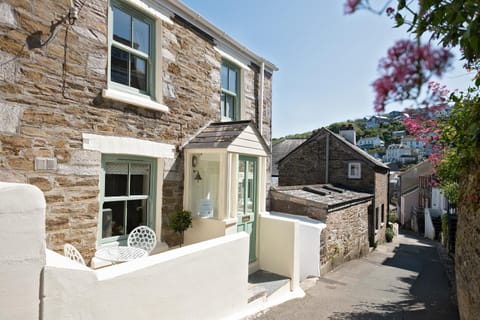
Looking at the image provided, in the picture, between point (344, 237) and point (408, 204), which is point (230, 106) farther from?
point (408, 204)

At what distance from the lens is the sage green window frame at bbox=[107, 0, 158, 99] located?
4.79 metres

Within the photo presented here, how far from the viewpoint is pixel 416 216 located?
29.2 meters

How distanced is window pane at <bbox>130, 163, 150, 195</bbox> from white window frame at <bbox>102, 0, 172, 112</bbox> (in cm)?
111

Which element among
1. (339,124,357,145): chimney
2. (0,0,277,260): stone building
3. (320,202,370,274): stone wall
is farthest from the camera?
(339,124,357,145): chimney

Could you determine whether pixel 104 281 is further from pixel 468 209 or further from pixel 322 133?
pixel 322 133

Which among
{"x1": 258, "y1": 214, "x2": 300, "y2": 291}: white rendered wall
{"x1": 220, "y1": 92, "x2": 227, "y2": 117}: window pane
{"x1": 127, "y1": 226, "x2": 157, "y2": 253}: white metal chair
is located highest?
{"x1": 220, "y1": 92, "x2": 227, "y2": 117}: window pane

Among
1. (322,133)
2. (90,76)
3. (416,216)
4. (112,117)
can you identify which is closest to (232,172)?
(112,117)

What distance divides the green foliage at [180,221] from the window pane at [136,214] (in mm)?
534

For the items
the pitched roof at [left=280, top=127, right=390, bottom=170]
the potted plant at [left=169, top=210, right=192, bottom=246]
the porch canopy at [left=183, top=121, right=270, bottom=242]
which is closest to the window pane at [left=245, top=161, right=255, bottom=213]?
the porch canopy at [left=183, top=121, right=270, bottom=242]

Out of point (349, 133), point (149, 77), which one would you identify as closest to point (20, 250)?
point (149, 77)

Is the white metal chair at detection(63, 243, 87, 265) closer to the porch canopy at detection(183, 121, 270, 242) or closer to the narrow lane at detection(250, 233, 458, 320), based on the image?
the porch canopy at detection(183, 121, 270, 242)

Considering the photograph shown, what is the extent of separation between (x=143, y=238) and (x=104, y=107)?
2396 millimetres

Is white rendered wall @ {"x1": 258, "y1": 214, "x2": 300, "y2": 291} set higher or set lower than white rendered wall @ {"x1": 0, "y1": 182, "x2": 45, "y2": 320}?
lower

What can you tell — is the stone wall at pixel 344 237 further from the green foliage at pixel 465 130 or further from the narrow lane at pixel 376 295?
the green foliage at pixel 465 130
